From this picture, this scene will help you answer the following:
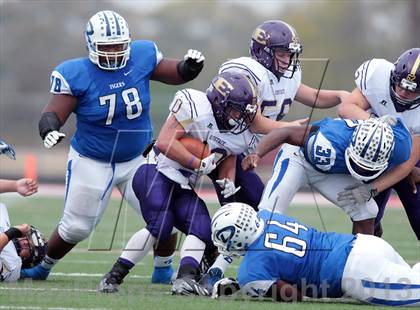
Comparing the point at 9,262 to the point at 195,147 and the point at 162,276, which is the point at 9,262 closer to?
the point at 162,276

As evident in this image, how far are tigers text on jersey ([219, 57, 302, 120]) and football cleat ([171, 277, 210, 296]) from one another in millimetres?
1375

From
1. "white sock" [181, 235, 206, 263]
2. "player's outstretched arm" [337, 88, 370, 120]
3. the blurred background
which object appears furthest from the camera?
the blurred background

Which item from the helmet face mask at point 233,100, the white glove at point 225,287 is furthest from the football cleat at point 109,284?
the helmet face mask at point 233,100

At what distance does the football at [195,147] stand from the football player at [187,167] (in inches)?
1.5

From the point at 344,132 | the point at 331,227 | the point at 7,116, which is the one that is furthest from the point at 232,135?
the point at 7,116

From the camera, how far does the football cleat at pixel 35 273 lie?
6.86 meters

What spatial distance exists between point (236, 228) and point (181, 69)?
169cm

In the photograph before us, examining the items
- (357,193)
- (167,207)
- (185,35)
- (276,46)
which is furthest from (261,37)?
(185,35)

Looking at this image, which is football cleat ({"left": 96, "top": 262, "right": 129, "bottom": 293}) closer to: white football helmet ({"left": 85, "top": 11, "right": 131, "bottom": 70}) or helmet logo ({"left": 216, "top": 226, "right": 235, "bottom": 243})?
helmet logo ({"left": 216, "top": 226, "right": 235, "bottom": 243})

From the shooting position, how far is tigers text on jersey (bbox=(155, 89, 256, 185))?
6.28m

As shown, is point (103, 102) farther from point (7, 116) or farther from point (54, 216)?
point (7, 116)

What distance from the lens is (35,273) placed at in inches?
271

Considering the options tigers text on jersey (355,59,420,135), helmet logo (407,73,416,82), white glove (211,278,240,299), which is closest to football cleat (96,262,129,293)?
white glove (211,278,240,299)

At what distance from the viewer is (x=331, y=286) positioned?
5.59 metres
